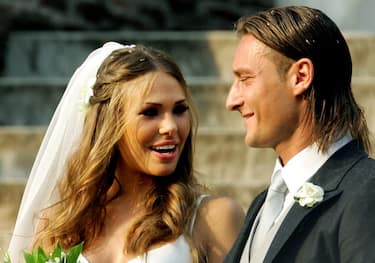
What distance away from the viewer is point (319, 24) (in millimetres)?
3762

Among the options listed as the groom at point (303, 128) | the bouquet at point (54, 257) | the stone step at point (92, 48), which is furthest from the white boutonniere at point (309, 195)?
the stone step at point (92, 48)

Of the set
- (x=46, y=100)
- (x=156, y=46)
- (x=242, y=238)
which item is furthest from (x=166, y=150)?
(x=156, y=46)

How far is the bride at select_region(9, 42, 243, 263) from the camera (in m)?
4.88

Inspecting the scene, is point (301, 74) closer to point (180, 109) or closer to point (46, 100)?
point (180, 109)

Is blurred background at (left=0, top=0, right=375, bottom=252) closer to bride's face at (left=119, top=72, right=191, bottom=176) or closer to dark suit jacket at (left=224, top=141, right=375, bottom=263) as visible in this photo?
bride's face at (left=119, top=72, right=191, bottom=176)

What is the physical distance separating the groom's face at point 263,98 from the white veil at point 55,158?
144 cm

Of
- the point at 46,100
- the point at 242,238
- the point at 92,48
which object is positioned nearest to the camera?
the point at 242,238

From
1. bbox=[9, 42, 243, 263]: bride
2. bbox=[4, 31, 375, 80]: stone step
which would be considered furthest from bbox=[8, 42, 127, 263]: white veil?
bbox=[4, 31, 375, 80]: stone step

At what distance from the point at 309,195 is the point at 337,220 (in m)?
0.12

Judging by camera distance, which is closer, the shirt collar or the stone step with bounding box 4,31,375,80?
the shirt collar

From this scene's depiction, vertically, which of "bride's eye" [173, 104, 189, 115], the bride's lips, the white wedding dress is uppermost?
"bride's eye" [173, 104, 189, 115]

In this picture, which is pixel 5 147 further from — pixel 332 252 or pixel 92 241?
pixel 332 252

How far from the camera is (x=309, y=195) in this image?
3674mm

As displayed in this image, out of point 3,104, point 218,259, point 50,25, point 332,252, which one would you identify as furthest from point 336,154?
point 50,25
